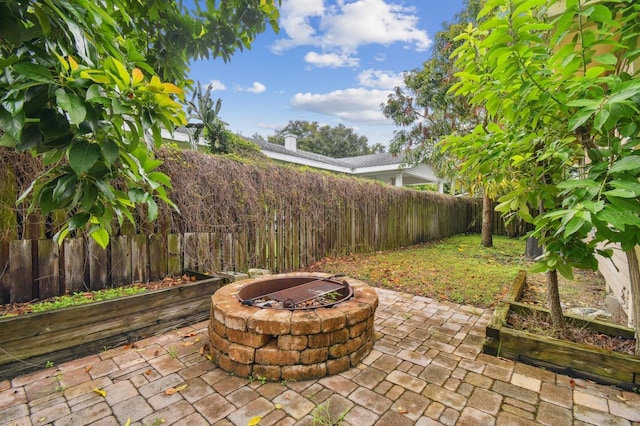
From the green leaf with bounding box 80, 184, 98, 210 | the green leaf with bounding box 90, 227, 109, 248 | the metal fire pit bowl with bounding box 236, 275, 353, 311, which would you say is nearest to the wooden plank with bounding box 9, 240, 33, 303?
the metal fire pit bowl with bounding box 236, 275, 353, 311

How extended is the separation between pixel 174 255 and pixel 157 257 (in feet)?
0.66

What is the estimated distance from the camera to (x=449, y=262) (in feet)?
21.6

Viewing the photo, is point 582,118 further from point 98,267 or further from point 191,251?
point 98,267

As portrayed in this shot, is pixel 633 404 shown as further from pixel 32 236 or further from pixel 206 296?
pixel 32 236

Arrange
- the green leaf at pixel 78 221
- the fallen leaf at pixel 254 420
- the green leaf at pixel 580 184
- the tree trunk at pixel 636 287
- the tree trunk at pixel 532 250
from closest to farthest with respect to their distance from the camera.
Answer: the green leaf at pixel 78 221 < the green leaf at pixel 580 184 < the fallen leaf at pixel 254 420 < the tree trunk at pixel 636 287 < the tree trunk at pixel 532 250

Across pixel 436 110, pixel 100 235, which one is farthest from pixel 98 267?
pixel 436 110

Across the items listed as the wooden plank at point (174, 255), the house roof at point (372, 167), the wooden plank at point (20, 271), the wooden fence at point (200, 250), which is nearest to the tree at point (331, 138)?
the house roof at point (372, 167)

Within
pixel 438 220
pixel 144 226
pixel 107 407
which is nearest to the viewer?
pixel 107 407

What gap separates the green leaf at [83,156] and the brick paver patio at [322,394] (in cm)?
160

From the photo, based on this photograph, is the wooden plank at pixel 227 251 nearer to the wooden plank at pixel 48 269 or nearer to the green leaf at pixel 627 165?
the wooden plank at pixel 48 269

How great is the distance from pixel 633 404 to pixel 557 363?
1.39 feet

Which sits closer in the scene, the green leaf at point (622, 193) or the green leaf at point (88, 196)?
the green leaf at point (88, 196)

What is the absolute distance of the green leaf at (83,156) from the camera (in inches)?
35.3

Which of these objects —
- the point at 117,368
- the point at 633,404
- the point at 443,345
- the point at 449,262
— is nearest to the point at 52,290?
the point at 117,368
